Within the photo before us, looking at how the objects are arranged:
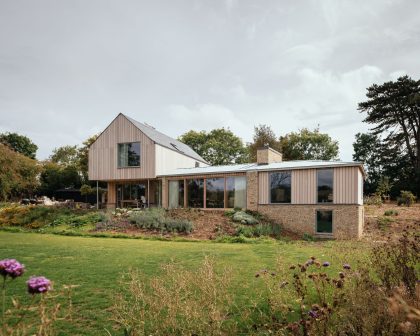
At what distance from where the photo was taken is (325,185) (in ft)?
52.3

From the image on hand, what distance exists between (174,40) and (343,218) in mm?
11729

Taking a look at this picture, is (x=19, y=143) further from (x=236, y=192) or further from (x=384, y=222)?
(x=384, y=222)

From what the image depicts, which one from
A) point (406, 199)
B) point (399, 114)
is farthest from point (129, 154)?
point (399, 114)

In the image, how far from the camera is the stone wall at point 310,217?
14.9 meters

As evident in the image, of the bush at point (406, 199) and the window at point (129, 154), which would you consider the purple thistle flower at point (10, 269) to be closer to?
the window at point (129, 154)

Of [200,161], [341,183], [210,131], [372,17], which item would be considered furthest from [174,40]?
[210,131]

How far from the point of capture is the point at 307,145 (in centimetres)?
3953

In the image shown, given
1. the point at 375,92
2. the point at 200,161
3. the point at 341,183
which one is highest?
the point at 375,92

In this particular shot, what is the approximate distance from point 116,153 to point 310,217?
14665mm

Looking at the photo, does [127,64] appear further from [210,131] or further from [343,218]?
[210,131]

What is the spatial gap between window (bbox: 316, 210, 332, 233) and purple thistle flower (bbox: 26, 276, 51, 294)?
15.8m

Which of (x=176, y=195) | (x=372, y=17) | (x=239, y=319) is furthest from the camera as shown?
(x=176, y=195)

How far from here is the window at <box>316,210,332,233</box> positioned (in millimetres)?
15633

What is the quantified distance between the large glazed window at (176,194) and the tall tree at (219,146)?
67.2 ft
